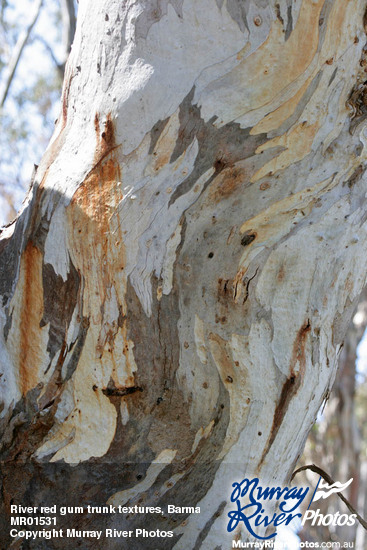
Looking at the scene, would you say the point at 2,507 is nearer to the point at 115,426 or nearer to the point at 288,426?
the point at 115,426

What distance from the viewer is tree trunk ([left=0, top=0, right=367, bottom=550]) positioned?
3.56ft

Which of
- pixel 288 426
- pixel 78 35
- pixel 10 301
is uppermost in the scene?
pixel 78 35

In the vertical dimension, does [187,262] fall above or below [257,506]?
above

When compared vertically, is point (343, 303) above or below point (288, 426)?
above

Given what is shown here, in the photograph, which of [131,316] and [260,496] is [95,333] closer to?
[131,316]

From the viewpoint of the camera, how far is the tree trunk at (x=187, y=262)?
1084 mm

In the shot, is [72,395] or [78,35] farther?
[78,35]

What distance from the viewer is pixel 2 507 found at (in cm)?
105

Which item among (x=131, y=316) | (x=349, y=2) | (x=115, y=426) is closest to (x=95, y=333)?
(x=131, y=316)

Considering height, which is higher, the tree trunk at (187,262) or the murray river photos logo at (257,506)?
the tree trunk at (187,262)

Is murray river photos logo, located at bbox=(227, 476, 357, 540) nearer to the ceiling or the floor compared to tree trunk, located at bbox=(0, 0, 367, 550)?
nearer to the floor

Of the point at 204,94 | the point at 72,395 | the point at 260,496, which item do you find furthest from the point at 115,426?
the point at 204,94

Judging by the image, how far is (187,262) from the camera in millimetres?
1122

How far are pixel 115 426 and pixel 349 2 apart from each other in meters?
0.96
